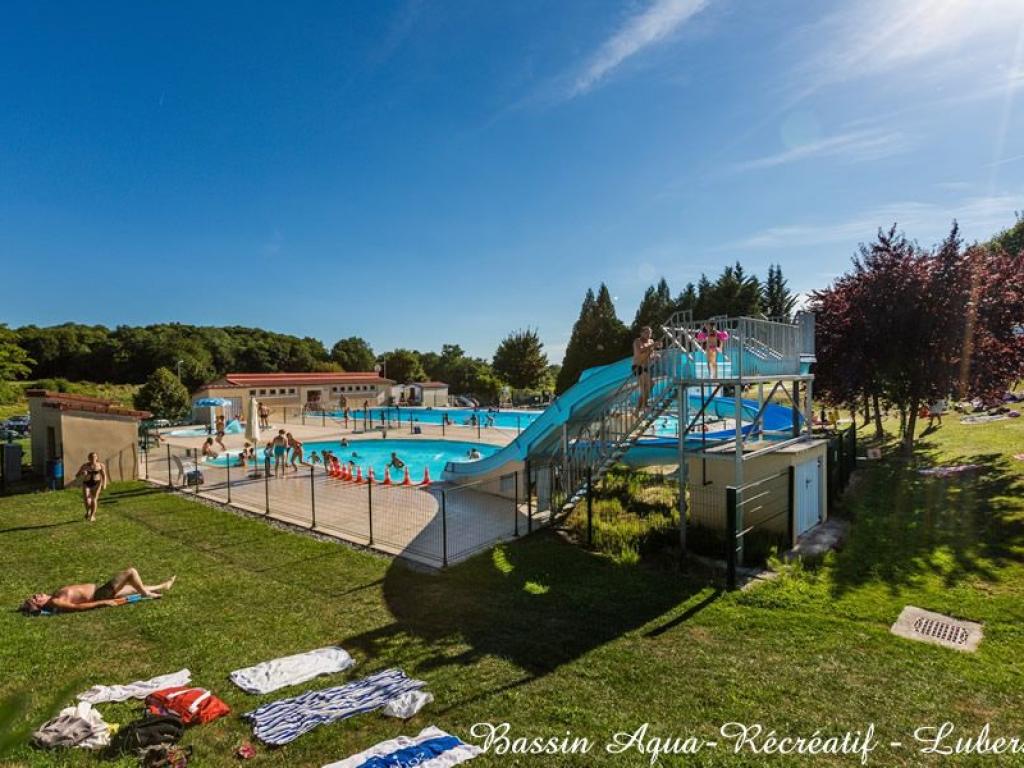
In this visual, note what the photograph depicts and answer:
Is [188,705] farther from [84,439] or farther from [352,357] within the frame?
[352,357]

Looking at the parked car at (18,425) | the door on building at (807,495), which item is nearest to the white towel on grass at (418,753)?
the door on building at (807,495)

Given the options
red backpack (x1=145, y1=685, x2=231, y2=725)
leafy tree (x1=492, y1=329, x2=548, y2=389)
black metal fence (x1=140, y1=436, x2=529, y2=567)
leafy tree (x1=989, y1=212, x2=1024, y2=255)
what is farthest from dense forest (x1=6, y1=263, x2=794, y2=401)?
red backpack (x1=145, y1=685, x2=231, y2=725)

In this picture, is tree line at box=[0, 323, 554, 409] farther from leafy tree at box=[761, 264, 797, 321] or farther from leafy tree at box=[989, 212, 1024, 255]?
leafy tree at box=[989, 212, 1024, 255]

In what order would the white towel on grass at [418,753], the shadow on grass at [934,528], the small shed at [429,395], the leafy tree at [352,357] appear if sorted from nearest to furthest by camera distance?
the white towel on grass at [418,753]
the shadow on grass at [934,528]
the small shed at [429,395]
the leafy tree at [352,357]

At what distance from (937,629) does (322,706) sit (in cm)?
716

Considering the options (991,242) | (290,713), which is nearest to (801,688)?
(290,713)

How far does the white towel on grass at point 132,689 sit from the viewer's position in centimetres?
562

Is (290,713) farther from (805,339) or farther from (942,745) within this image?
(805,339)

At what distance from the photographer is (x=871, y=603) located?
7.81m

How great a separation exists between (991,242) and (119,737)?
241ft

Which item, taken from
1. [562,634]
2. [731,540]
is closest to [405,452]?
[731,540]

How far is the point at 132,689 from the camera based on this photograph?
5.79m

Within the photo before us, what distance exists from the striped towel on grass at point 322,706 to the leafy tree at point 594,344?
52127mm

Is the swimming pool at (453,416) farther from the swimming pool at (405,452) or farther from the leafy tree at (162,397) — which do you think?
the leafy tree at (162,397)
